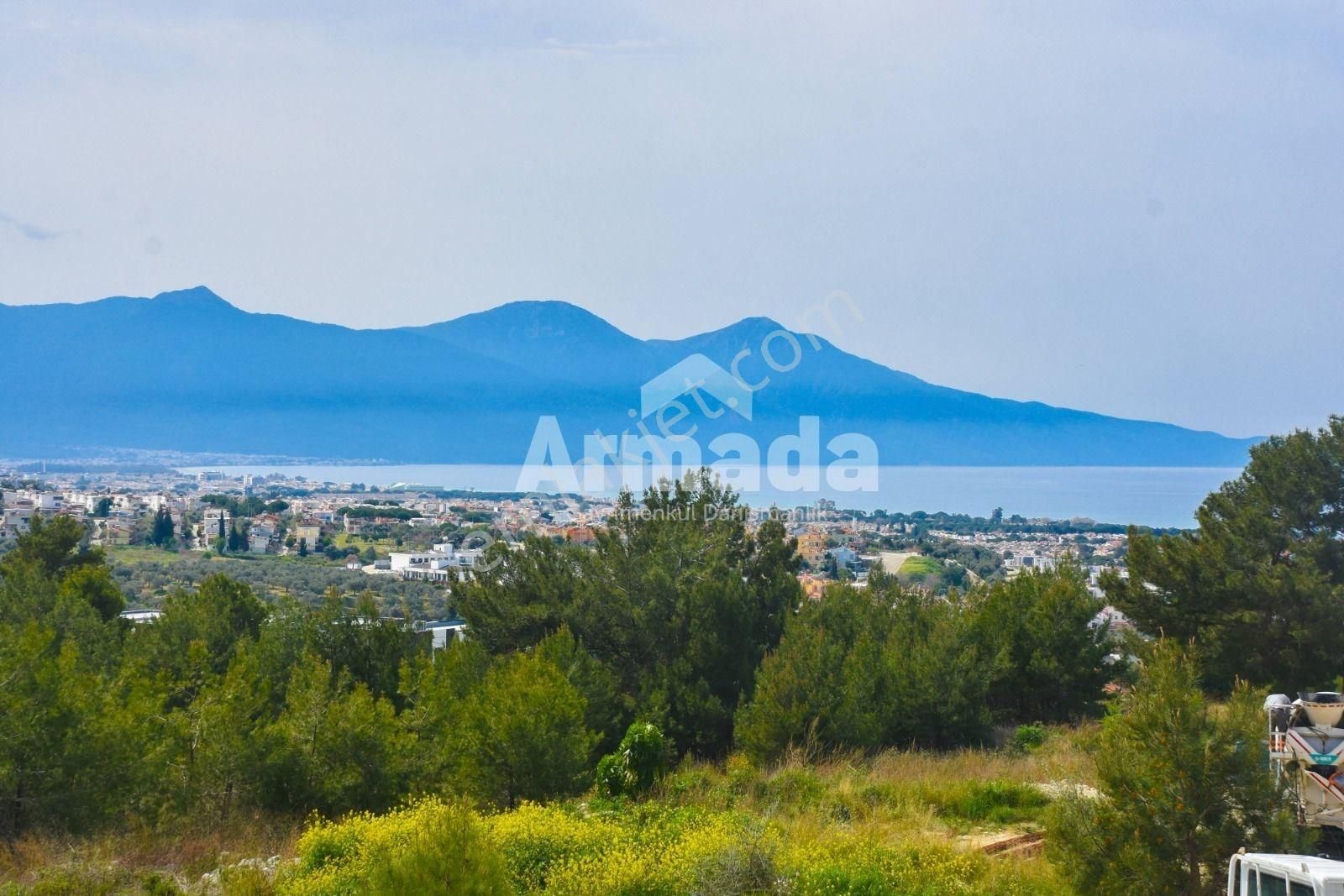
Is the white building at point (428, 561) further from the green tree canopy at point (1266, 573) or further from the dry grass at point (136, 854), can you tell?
the dry grass at point (136, 854)

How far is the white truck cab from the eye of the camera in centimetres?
460

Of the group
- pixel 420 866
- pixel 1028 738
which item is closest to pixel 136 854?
pixel 420 866

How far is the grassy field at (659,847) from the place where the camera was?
619cm

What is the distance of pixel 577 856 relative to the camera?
6820 mm

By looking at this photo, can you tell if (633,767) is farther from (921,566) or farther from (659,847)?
(921,566)

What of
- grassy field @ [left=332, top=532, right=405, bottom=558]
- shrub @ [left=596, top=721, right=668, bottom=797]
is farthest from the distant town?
shrub @ [left=596, top=721, right=668, bottom=797]

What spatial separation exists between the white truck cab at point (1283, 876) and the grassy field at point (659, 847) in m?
1.26

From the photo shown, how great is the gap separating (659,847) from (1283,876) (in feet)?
12.3

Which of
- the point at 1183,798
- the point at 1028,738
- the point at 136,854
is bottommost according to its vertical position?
the point at 1028,738

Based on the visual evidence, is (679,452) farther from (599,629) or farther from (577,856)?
(577,856)

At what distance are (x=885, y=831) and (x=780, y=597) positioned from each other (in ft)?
33.2

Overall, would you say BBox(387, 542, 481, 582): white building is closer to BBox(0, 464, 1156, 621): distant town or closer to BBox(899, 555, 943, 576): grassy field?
BBox(0, 464, 1156, 621): distant town

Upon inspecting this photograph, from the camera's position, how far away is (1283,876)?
191 inches

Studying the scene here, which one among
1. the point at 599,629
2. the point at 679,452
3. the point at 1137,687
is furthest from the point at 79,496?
the point at 1137,687
